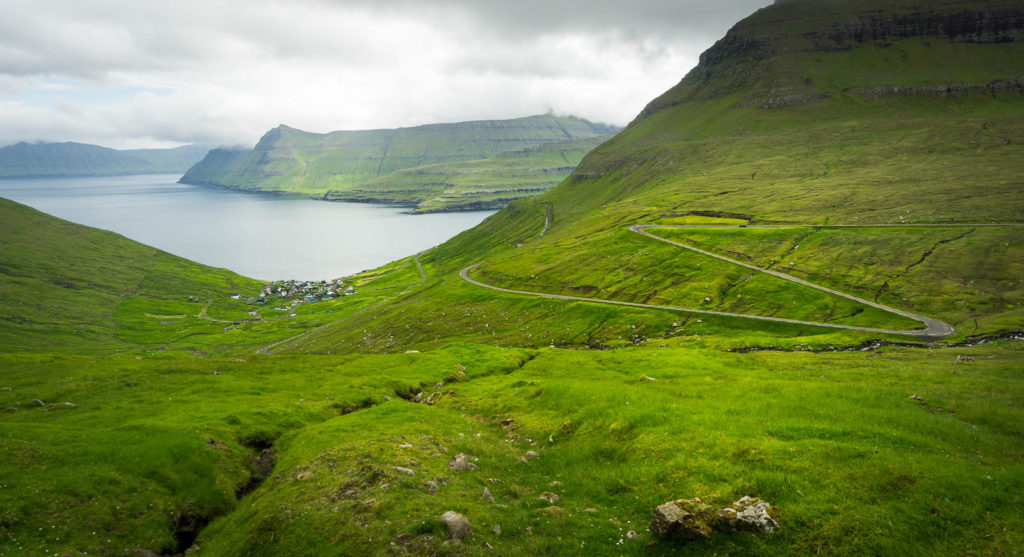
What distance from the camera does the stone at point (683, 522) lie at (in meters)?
15.8

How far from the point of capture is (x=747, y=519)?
15.8 meters

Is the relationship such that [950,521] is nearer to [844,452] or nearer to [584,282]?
[844,452]

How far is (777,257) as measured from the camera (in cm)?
11231

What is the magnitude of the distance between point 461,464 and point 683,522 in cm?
1289

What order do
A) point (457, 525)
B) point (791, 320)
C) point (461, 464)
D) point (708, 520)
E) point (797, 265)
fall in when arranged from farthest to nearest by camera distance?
1. point (797, 265)
2. point (791, 320)
3. point (461, 464)
4. point (457, 525)
5. point (708, 520)

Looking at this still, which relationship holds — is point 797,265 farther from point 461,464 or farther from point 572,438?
point 461,464

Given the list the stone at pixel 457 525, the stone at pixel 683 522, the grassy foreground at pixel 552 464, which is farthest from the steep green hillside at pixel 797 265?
the stone at pixel 457 525

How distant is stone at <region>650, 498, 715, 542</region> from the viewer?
15766mm

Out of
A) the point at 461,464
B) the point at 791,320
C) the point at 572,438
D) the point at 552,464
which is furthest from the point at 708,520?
the point at 791,320

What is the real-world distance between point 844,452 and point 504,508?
15.2m

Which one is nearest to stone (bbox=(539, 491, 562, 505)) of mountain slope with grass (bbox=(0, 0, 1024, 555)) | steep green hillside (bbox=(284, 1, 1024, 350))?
mountain slope with grass (bbox=(0, 0, 1024, 555))

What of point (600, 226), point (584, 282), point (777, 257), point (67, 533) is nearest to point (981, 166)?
point (777, 257)

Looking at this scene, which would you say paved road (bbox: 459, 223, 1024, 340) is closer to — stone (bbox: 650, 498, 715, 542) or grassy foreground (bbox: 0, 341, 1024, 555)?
grassy foreground (bbox: 0, 341, 1024, 555)

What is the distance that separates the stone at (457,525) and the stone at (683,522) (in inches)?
280
